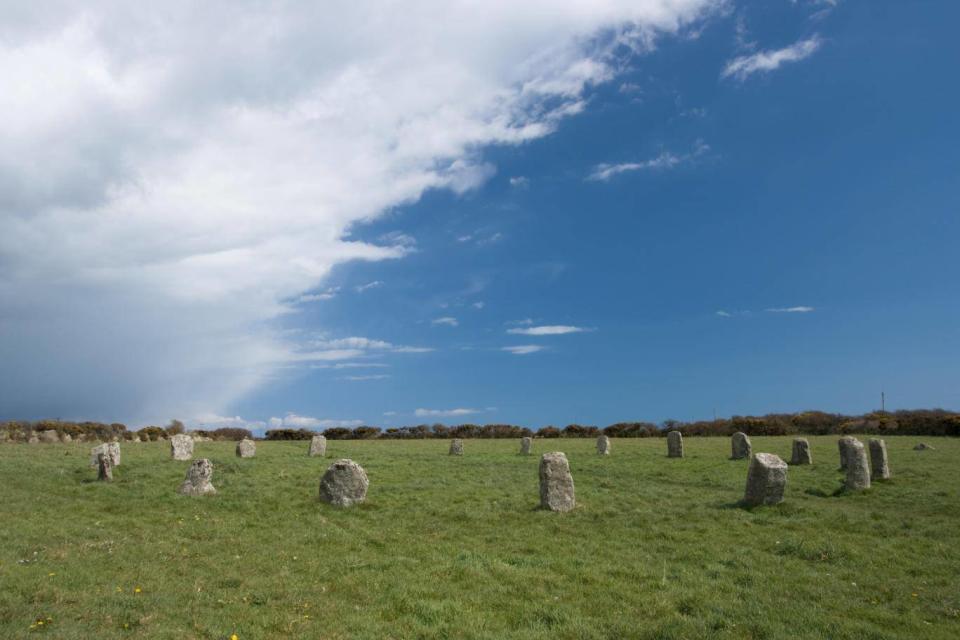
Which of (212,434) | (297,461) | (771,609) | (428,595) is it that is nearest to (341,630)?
(428,595)

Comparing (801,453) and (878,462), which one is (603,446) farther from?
(878,462)

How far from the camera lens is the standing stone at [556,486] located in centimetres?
2020

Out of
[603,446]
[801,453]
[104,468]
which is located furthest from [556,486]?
[603,446]

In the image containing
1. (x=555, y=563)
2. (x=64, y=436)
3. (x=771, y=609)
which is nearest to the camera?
(x=771, y=609)

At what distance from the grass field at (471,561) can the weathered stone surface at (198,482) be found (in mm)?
671

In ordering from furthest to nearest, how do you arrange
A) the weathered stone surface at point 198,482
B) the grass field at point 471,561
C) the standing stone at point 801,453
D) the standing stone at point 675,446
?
the standing stone at point 675,446, the standing stone at point 801,453, the weathered stone surface at point 198,482, the grass field at point 471,561

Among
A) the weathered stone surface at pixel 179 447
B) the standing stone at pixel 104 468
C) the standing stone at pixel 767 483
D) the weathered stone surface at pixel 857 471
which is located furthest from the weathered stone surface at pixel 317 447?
the weathered stone surface at pixel 857 471

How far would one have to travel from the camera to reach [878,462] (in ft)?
87.2

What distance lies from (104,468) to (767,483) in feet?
85.8

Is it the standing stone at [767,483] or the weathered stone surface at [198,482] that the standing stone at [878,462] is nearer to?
the standing stone at [767,483]

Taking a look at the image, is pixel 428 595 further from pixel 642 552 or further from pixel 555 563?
pixel 642 552

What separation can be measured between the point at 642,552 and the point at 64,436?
185 feet

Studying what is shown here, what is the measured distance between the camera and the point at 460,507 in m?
21.0

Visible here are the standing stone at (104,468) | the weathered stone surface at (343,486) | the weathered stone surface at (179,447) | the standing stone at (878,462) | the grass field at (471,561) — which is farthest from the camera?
the weathered stone surface at (179,447)
